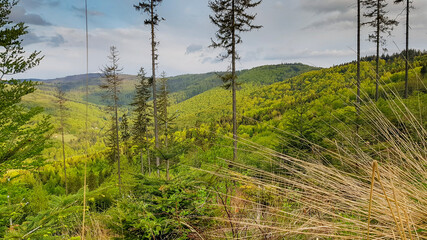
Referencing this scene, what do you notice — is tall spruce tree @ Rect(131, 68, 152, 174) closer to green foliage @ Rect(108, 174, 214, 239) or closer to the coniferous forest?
the coniferous forest

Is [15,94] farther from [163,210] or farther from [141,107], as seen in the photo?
[141,107]

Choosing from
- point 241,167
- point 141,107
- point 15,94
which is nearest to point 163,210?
point 241,167

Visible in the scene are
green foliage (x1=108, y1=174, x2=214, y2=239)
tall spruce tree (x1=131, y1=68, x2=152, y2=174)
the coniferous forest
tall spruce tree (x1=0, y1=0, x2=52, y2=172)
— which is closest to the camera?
the coniferous forest

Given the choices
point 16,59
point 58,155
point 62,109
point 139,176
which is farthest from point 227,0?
point 58,155

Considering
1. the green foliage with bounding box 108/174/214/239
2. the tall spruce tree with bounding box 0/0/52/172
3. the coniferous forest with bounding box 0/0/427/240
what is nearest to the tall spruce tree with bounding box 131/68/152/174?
the coniferous forest with bounding box 0/0/427/240

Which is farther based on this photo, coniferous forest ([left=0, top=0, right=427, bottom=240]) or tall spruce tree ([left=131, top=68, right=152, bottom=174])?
tall spruce tree ([left=131, top=68, right=152, bottom=174])

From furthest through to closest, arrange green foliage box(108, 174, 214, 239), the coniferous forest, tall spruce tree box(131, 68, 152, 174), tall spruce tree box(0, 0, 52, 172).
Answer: tall spruce tree box(131, 68, 152, 174), tall spruce tree box(0, 0, 52, 172), green foliage box(108, 174, 214, 239), the coniferous forest

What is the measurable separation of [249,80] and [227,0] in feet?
314

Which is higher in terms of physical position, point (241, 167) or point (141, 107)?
point (141, 107)

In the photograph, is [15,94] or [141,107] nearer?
[15,94]

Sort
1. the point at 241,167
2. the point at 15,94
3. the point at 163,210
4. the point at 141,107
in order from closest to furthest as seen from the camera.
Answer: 1. the point at 241,167
2. the point at 163,210
3. the point at 15,94
4. the point at 141,107

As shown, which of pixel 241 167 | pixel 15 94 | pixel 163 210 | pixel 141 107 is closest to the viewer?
pixel 241 167

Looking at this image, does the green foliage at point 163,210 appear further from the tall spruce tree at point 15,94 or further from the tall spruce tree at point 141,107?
the tall spruce tree at point 141,107

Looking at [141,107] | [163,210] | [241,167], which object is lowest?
[163,210]
